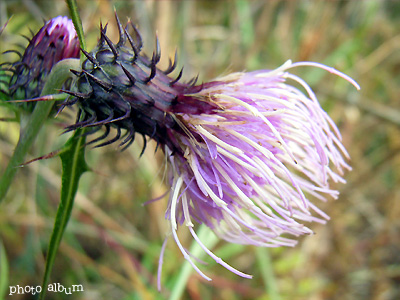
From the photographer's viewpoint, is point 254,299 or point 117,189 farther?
point 117,189

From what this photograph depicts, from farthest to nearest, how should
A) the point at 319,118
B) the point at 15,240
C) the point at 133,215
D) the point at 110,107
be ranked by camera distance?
the point at 133,215 < the point at 15,240 < the point at 319,118 < the point at 110,107

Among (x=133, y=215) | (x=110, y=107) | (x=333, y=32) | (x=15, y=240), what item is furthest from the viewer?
(x=333, y=32)

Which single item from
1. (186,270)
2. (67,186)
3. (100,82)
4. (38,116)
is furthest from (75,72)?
(186,270)

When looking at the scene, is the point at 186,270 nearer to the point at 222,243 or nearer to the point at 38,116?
the point at 38,116

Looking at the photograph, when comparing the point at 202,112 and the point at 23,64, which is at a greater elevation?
the point at 23,64

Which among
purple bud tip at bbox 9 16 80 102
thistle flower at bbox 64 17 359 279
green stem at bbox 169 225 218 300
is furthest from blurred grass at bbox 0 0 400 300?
thistle flower at bbox 64 17 359 279

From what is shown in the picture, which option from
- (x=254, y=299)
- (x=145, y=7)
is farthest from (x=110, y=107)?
(x=254, y=299)

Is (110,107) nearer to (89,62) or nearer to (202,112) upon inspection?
Result: (89,62)
